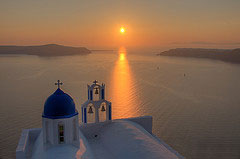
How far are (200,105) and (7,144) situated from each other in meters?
32.0

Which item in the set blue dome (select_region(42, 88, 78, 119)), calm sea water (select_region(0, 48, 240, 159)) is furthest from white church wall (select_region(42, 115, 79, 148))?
calm sea water (select_region(0, 48, 240, 159))

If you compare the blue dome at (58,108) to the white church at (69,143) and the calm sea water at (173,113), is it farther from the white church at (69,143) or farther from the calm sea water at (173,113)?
the calm sea water at (173,113)

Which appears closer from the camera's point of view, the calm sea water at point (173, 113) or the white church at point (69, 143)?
the white church at point (69, 143)

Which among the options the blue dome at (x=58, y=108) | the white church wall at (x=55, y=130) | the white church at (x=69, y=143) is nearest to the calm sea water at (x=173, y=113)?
the white church at (x=69, y=143)

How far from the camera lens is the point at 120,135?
12484 mm

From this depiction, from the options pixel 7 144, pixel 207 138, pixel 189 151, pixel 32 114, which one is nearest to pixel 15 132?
pixel 7 144

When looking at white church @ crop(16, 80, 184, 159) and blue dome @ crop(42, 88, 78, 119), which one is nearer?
white church @ crop(16, 80, 184, 159)

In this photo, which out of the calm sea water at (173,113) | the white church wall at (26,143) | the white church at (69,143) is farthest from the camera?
the calm sea water at (173,113)

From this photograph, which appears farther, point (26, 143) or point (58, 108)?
point (26, 143)

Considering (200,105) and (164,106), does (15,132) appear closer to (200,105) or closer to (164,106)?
(164,106)

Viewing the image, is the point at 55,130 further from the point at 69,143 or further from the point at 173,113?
the point at 173,113

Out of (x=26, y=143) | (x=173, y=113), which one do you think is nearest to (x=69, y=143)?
(x=26, y=143)

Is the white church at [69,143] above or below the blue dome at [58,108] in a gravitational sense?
below

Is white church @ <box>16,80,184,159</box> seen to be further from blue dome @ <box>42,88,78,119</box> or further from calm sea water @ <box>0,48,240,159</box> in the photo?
calm sea water @ <box>0,48,240,159</box>
